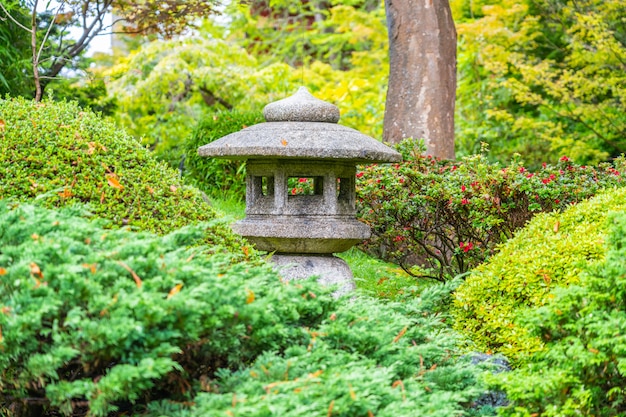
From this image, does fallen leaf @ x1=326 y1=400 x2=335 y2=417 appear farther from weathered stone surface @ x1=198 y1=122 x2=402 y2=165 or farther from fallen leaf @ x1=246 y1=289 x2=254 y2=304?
weathered stone surface @ x1=198 y1=122 x2=402 y2=165

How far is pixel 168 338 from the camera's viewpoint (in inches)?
87.4

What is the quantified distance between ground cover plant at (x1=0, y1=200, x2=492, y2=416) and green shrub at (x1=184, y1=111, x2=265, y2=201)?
686 cm

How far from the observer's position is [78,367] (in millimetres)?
2658

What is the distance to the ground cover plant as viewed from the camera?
7.18 feet

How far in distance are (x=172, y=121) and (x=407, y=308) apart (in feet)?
35.7

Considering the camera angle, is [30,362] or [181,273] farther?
[181,273]

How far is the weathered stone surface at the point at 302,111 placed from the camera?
5418 mm

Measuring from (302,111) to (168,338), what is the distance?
3.40 m

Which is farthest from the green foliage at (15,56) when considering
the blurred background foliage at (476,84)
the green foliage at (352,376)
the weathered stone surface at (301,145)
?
the green foliage at (352,376)

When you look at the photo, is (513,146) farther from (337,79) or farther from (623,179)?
(623,179)

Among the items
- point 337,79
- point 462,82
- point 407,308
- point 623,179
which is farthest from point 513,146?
point 407,308

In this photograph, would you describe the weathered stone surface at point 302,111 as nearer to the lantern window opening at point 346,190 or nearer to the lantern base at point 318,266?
the lantern window opening at point 346,190

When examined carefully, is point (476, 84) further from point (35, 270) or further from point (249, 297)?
point (35, 270)

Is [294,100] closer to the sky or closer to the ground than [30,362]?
closer to the sky
